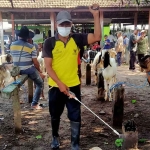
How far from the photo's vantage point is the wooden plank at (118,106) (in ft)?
16.1

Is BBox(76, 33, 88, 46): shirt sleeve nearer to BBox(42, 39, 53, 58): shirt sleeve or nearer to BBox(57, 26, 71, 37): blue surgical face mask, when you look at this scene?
BBox(57, 26, 71, 37): blue surgical face mask

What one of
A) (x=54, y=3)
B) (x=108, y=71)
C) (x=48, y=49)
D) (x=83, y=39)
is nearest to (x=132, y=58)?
(x=108, y=71)

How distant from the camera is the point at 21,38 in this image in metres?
5.68

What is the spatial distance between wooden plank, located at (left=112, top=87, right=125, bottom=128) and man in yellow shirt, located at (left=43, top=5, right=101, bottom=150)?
1.42m

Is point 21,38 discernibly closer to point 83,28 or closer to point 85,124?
point 85,124

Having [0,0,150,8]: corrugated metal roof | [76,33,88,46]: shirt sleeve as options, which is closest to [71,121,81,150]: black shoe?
[76,33,88,46]: shirt sleeve

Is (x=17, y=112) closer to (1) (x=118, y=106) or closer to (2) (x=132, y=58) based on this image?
(1) (x=118, y=106)

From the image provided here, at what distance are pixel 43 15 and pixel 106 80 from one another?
14020 millimetres

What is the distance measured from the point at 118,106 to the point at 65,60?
1970 mm

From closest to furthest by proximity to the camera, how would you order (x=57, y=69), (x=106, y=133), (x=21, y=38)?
(x=57, y=69)
(x=106, y=133)
(x=21, y=38)

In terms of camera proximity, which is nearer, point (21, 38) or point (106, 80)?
point (21, 38)

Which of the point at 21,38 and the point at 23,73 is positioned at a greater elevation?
the point at 21,38

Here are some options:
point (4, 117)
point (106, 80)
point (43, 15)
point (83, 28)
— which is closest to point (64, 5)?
point (43, 15)

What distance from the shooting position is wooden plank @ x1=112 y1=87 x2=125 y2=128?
16.1 ft
